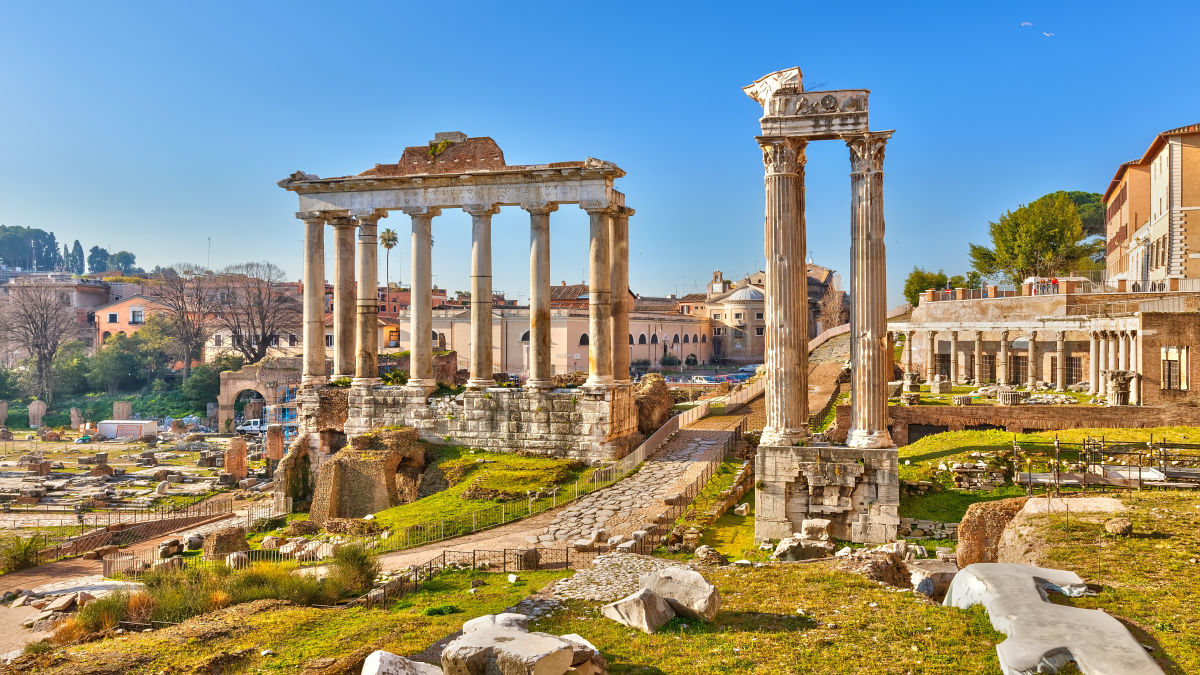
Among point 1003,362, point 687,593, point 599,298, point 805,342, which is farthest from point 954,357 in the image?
point 687,593

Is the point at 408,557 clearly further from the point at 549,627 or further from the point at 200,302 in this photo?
the point at 200,302

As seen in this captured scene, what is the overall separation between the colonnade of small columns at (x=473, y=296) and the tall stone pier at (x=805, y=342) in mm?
8341

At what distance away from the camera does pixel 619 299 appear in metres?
27.0

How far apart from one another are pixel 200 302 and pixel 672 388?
120 feet

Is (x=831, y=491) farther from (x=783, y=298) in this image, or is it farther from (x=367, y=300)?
(x=367, y=300)

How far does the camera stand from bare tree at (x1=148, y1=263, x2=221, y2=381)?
63.5 m

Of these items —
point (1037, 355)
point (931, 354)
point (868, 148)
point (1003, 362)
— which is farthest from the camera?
point (931, 354)

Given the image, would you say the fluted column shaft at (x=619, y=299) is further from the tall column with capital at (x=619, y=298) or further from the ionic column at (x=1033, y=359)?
the ionic column at (x=1033, y=359)

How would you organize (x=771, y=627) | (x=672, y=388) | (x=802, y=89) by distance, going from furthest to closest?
(x=672, y=388) < (x=802, y=89) < (x=771, y=627)

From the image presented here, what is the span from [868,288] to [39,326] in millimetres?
65033

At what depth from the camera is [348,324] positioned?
28172 millimetres

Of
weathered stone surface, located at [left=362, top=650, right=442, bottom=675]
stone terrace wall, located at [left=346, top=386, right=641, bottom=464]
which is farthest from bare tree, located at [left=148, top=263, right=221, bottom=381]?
weathered stone surface, located at [left=362, top=650, right=442, bottom=675]

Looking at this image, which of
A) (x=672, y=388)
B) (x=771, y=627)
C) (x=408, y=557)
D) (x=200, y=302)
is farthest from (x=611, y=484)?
(x=200, y=302)

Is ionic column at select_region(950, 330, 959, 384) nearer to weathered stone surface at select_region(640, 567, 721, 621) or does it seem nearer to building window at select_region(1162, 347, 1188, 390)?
building window at select_region(1162, 347, 1188, 390)
